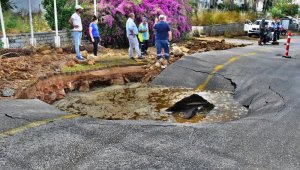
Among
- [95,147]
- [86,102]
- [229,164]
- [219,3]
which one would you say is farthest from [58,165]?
[219,3]

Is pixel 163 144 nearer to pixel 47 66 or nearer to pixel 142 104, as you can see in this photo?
pixel 142 104

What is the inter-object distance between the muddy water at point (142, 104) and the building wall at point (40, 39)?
179 inches

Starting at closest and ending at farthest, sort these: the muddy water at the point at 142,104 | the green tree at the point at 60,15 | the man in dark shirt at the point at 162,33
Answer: the muddy water at the point at 142,104, the man in dark shirt at the point at 162,33, the green tree at the point at 60,15

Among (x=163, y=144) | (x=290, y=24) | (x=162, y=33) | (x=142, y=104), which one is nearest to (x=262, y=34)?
(x=162, y=33)

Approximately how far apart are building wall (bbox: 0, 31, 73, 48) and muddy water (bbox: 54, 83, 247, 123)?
4555 millimetres

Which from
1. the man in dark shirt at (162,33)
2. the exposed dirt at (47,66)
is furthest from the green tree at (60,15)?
the man in dark shirt at (162,33)

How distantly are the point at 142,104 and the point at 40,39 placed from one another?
7.21 metres

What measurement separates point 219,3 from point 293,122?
38.3m

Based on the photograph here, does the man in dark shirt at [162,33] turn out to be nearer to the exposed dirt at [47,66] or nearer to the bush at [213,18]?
the exposed dirt at [47,66]

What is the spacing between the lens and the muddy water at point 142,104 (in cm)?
785

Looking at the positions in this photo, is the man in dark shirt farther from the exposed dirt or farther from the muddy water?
the muddy water

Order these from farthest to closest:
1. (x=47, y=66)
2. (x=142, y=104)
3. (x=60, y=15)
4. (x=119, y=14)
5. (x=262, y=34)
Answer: (x=262, y=34), (x=119, y=14), (x=60, y=15), (x=47, y=66), (x=142, y=104)

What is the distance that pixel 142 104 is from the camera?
9117 millimetres

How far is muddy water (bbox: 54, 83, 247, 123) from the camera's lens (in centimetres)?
A: 785
